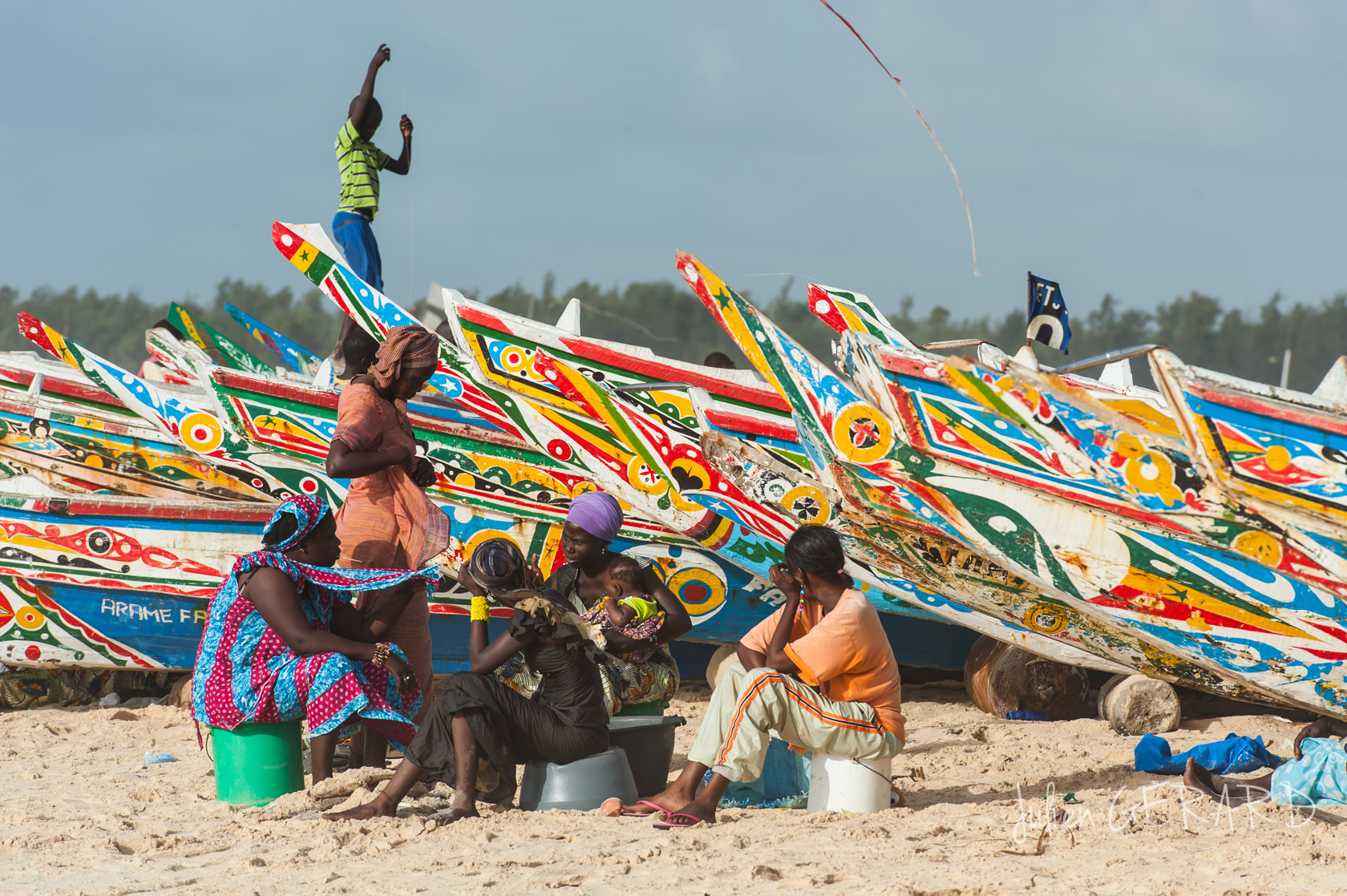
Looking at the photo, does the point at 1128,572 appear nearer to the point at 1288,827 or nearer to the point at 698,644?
the point at 1288,827

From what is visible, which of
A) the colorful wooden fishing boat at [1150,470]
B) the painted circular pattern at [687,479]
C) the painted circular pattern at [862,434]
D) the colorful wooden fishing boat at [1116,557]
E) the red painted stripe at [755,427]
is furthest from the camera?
the painted circular pattern at [687,479]

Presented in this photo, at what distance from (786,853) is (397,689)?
4.86 feet

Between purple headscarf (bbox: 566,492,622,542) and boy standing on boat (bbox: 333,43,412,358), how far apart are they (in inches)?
149

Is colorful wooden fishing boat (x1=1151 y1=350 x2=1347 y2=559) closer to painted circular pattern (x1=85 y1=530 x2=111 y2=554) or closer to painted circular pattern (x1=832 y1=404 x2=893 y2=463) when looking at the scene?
painted circular pattern (x1=832 y1=404 x2=893 y2=463)

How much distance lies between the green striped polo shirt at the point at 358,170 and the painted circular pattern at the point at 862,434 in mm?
4118

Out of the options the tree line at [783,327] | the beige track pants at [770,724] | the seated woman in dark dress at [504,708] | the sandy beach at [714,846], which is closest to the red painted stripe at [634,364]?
the sandy beach at [714,846]

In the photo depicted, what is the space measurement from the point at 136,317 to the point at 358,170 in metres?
60.8

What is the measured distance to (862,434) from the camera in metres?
5.08

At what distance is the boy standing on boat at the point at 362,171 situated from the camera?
Answer: 7.74 m

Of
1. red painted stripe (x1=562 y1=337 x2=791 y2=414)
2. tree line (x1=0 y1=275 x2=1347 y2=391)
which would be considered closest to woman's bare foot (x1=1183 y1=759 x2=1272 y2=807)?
red painted stripe (x1=562 y1=337 x2=791 y2=414)

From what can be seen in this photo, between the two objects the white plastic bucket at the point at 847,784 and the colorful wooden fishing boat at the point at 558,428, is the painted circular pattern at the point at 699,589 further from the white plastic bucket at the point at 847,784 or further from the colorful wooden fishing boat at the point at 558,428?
the white plastic bucket at the point at 847,784

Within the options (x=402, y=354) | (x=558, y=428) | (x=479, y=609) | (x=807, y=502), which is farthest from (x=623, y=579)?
(x=558, y=428)

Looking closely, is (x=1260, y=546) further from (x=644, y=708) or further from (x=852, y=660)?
(x=644, y=708)

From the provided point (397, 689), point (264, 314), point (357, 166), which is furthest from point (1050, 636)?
point (264, 314)
